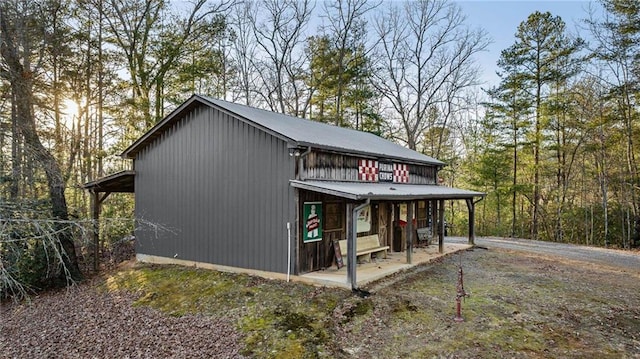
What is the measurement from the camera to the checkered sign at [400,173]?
39.9ft

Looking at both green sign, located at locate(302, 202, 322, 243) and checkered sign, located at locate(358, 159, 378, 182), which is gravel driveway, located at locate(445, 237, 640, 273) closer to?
checkered sign, located at locate(358, 159, 378, 182)

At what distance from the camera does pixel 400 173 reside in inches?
491

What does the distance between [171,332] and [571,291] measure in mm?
8285

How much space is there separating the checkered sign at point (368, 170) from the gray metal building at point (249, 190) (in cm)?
3

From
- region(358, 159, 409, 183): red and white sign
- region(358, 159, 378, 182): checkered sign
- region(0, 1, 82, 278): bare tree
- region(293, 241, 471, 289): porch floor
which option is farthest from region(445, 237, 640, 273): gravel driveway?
region(0, 1, 82, 278): bare tree

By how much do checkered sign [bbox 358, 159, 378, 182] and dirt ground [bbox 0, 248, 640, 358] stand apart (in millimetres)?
3028

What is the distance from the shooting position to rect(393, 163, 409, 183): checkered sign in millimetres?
12148

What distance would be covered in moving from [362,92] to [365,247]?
524 inches

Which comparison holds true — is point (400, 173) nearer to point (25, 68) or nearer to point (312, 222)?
point (312, 222)

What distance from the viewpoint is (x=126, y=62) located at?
1556 centimetres

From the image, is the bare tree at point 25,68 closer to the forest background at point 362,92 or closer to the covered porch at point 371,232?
the forest background at point 362,92

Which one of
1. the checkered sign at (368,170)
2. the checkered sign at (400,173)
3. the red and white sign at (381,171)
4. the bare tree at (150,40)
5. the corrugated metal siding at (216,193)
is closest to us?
the corrugated metal siding at (216,193)

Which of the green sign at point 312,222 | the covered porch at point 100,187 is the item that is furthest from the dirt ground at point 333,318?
the covered porch at point 100,187

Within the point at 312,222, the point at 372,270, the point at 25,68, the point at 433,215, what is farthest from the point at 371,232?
the point at 25,68
